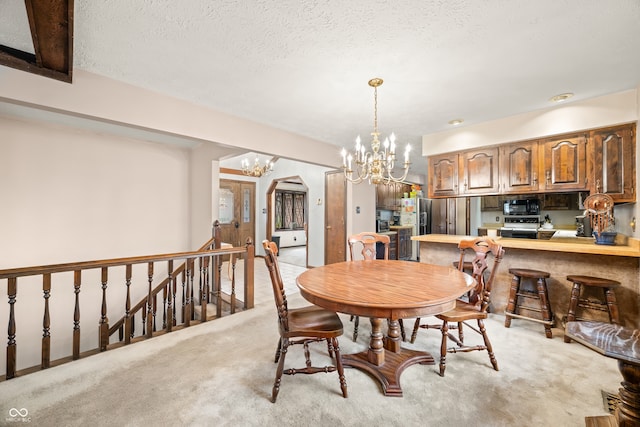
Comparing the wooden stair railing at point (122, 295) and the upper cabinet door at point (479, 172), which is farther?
the upper cabinet door at point (479, 172)

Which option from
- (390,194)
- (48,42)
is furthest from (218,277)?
(390,194)

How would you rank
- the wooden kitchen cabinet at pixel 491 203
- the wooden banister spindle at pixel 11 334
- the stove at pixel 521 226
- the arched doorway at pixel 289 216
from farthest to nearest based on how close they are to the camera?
the arched doorway at pixel 289 216, the wooden kitchen cabinet at pixel 491 203, the stove at pixel 521 226, the wooden banister spindle at pixel 11 334

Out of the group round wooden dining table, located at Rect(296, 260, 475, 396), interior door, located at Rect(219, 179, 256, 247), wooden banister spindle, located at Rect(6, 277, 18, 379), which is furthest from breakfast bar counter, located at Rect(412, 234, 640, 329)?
interior door, located at Rect(219, 179, 256, 247)

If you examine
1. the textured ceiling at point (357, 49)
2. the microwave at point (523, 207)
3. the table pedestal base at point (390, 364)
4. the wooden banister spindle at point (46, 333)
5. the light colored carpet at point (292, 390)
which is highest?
the textured ceiling at point (357, 49)

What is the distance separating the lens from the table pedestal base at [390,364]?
1.81 m

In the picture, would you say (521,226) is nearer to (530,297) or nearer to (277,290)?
(530,297)

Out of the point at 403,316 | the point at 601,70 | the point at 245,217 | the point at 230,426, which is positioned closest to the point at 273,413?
the point at 230,426

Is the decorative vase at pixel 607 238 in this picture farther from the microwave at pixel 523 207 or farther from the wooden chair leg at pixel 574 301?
the microwave at pixel 523 207

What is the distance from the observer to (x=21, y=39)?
1.92 meters

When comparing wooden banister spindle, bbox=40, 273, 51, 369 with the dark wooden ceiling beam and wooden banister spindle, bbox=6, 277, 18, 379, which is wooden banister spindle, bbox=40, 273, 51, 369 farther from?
the dark wooden ceiling beam

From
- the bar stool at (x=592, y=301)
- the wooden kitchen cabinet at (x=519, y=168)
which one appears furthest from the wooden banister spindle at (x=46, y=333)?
the wooden kitchen cabinet at (x=519, y=168)

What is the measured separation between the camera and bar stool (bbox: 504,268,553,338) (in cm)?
274

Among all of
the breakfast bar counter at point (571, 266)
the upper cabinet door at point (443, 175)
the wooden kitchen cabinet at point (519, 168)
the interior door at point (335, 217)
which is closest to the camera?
the breakfast bar counter at point (571, 266)

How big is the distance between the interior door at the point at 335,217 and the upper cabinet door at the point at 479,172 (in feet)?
6.82
